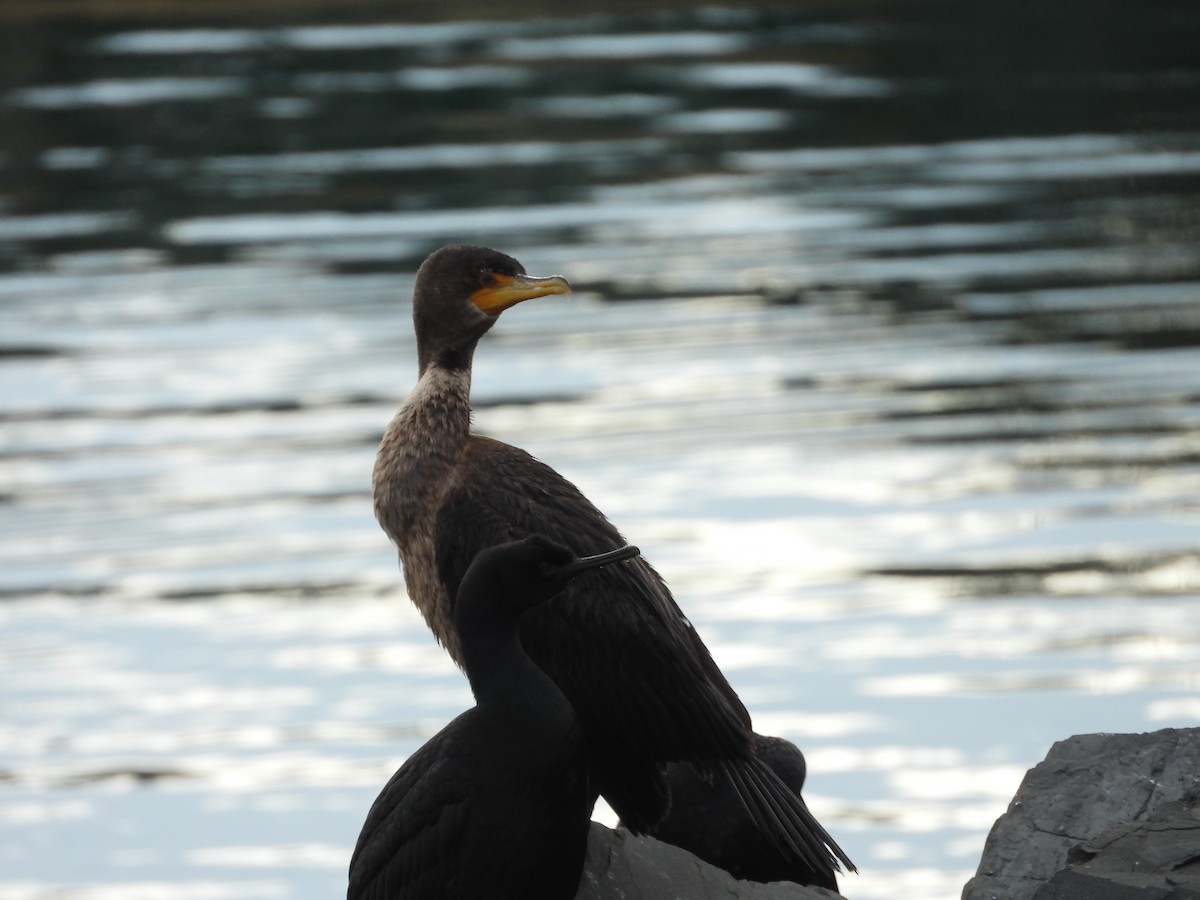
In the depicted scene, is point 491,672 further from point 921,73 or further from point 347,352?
point 921,73

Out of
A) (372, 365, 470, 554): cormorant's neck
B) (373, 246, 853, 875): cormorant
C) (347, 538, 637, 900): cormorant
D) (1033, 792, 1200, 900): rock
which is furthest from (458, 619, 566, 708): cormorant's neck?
Answer: (1033, 792, 1200, 900): rock

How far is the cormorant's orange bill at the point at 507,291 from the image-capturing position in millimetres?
6473

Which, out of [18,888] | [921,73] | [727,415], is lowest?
[18,888]

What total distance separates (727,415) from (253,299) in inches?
165

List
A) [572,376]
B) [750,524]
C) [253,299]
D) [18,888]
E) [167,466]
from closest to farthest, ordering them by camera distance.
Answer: [18,888], [750,524], [167,466], [572,376], [253,299]

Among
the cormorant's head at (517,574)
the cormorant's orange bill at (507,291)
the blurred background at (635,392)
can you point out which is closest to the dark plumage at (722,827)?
the blurred background at (635,392)

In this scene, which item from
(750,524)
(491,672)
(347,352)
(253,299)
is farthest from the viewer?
(253,299)

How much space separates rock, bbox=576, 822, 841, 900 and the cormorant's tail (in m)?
0.10

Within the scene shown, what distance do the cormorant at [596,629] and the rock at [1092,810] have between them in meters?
0.47

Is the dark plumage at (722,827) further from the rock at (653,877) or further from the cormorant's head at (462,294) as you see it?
the cormorant's head at (462,294)

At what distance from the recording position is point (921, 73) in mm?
20875

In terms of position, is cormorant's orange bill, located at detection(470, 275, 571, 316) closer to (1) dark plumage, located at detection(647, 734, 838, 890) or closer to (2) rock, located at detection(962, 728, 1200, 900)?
(1) dark plumage, located at detection(647, 734, 838, 890)

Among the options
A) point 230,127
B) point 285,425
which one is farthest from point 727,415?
point 230,127

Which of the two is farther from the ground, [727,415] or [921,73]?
[921,73]
